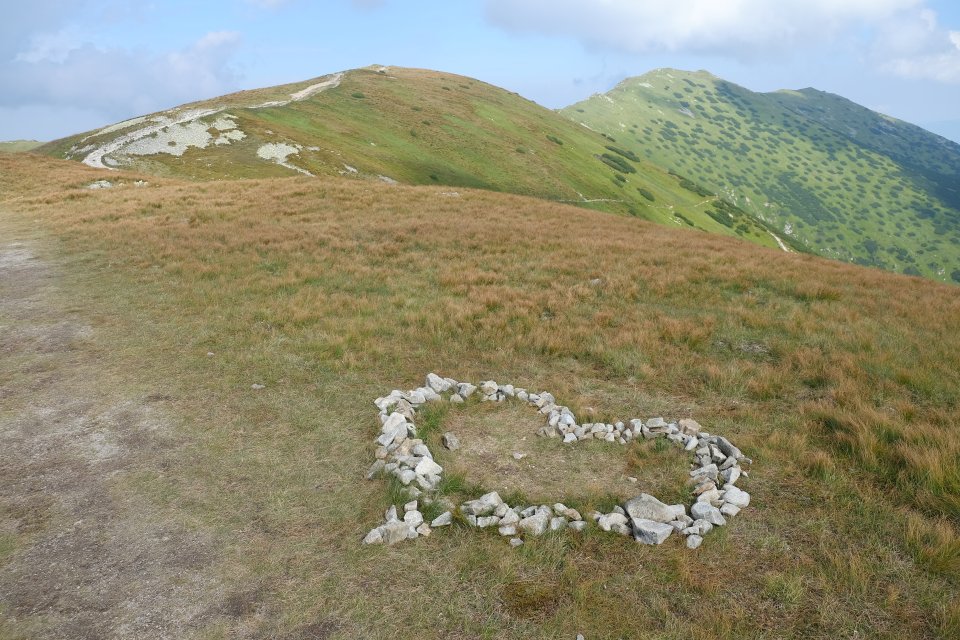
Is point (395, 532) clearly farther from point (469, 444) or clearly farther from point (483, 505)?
point (469, 444)

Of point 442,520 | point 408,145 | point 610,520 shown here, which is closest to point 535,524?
point 610,520

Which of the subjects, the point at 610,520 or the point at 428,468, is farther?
the point at 428,468

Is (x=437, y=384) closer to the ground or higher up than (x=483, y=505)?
higher up

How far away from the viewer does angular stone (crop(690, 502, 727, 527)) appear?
693cm

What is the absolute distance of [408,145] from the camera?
77.1 meters

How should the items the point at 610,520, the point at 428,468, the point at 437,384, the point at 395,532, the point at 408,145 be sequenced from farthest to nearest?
the point at 408,145 < the point at 437,384 < the point at 428,468 < the point at 610,520 < the point at 395,532

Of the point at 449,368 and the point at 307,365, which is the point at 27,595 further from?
the point at 449,368

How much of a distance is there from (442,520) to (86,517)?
497cm

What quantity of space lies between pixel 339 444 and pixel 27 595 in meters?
4.31

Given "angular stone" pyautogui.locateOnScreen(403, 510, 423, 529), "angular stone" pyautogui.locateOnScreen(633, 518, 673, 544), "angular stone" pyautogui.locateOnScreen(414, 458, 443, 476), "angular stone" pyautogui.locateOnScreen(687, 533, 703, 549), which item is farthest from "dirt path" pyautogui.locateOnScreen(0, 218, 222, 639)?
"angular stone" pyautogui.locateOnScreen(687, 533, 703, 549)

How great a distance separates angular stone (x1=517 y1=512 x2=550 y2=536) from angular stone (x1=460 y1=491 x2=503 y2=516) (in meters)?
0.48

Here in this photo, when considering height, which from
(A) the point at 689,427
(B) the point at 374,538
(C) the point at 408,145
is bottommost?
(B) the point at 374,538

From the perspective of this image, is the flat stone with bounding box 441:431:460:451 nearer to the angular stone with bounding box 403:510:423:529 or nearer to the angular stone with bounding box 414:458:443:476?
the angular stone with bounding box 414:458:443:476

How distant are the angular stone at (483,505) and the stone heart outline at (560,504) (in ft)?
0.04
